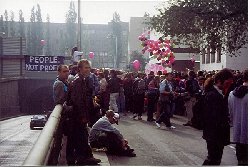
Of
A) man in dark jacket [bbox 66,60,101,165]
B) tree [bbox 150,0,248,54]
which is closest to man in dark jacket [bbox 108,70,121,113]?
tree [bbox 150,0,248,54]

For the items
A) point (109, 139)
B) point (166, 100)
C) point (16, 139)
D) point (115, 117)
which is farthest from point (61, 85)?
point (16, 139)

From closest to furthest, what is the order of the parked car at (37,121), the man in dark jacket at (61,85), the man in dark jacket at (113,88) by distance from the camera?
1. the man in dark jacket at (61,85)
2. the man in dark jacket at (113,88)
3. the parked car at (37,121)

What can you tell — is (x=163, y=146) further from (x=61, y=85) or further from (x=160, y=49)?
(x=160, y=49)

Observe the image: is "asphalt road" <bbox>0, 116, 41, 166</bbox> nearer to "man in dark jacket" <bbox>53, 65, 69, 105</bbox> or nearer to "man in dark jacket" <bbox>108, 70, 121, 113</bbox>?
"man in dark jacket" <bbox>108, 70, 121, 113</bbox>

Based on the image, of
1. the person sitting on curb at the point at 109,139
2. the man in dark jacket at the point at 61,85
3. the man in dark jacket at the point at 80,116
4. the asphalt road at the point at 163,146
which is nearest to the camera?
the man in dark jacket at the point at 80,116

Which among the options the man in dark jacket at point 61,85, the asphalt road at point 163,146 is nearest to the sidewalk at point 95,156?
the asphalt road at point 163,146

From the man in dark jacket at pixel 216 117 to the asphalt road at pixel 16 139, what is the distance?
62.8 meters

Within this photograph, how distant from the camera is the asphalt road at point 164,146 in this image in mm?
8484

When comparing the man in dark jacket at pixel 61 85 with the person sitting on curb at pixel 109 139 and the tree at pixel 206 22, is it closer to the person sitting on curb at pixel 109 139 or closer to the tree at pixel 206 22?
the person sitting on curb at pixel 109 139

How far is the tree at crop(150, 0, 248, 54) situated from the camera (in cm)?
1559

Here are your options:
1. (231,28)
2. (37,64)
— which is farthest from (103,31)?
(231,28)

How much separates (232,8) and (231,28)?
97cm

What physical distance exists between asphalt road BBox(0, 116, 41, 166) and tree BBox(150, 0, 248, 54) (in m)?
50.8

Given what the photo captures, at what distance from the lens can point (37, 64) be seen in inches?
A: 899
